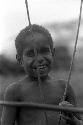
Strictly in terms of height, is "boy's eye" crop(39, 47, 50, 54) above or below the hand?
above

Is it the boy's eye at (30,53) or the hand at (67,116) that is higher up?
the boy's eye at (30,53)

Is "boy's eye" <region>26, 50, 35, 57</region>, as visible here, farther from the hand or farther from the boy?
the hand

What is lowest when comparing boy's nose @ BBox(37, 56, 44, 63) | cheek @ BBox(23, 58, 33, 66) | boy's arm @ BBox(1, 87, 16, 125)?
boy's arm @ BBox(1, 87, 16, 125)

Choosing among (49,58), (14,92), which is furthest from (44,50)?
(14,92)

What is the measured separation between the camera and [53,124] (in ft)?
2.89

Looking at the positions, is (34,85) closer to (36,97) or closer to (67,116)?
(36,97)

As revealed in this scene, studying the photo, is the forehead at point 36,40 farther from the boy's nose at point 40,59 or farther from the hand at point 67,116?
the hand at point 67,116

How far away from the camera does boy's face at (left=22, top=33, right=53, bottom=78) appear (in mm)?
860

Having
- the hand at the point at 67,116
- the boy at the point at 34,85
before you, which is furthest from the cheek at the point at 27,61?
the hand at the point at 67,116

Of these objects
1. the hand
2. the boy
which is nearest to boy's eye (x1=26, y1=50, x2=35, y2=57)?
the boy

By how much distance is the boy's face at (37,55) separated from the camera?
33.9 inches

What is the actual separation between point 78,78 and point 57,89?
3536 millimetres

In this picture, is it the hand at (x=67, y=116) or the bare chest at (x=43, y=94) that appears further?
the bare chest at (x=43, y=94)

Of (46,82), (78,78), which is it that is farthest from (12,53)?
(46,82)
